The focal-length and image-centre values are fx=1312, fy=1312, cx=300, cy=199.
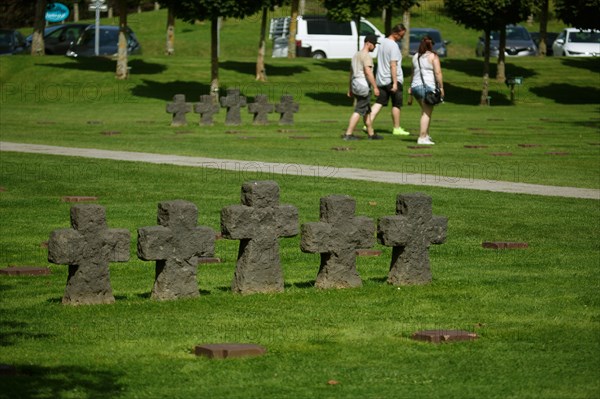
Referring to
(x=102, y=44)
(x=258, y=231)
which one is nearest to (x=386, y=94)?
(x=258, y=231)

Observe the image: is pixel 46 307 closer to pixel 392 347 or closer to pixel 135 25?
pixel 392 347

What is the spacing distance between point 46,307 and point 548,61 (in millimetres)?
45344

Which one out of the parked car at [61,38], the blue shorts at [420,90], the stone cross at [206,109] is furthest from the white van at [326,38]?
the blue shorts at [420,90]

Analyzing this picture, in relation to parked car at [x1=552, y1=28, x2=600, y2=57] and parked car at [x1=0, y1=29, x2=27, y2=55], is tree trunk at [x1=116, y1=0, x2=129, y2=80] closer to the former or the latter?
parked car at [x1=0, y1=29, x2=27, y2=55]

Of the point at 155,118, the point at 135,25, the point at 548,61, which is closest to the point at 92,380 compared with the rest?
the point at 155,118

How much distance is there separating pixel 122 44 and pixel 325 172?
993 inches

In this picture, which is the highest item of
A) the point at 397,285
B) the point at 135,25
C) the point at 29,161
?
the point at 397,285

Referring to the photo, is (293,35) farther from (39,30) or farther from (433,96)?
(433,96)

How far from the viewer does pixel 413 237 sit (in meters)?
9.52

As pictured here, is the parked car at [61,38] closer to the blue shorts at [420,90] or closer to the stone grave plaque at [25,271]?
the blue shorts at [420,90]

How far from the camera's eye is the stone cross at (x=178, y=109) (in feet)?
96.3

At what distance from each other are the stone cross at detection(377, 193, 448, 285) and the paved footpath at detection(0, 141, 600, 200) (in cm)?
667

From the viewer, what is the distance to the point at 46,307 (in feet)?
28.4

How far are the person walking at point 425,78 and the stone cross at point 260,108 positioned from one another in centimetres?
652
